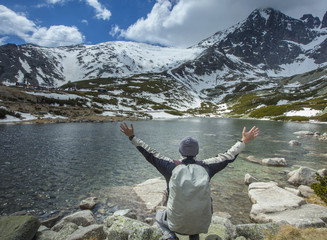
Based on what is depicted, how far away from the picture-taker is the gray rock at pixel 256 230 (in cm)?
654

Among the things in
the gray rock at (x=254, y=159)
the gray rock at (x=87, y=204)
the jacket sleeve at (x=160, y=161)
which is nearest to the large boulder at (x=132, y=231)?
Result: the jacket sleeve at (x=160, y=161)

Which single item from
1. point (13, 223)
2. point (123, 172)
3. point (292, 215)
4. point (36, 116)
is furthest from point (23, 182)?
point (36, 116)

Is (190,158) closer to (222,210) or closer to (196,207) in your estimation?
(196,207)

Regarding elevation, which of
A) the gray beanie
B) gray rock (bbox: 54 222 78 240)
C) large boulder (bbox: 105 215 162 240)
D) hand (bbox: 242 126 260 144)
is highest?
hand (bbox: 242 126 260 144)

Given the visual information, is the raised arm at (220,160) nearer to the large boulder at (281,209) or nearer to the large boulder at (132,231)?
the large boulder at (132,231)

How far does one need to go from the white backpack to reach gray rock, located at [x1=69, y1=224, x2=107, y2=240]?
411cm

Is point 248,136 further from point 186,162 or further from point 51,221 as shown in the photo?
point 51,221

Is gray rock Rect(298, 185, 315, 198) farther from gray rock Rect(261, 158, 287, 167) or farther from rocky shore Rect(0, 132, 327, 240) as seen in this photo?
gray rock Rect(261, 158, 287, 167)

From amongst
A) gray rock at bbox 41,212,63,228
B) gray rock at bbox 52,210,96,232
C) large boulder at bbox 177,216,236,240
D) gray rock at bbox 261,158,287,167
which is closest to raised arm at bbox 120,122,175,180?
large boulder at bbox 177,216,236,240

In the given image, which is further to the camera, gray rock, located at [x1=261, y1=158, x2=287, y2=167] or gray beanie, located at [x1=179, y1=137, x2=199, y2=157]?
gray rock, located at [x1=261, y1=158, x2=287, y2=167]

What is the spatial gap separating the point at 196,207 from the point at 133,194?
10.1 m

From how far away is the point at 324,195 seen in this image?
9.95m

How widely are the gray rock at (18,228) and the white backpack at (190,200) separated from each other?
579 cm

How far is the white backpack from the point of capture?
3838 mm
